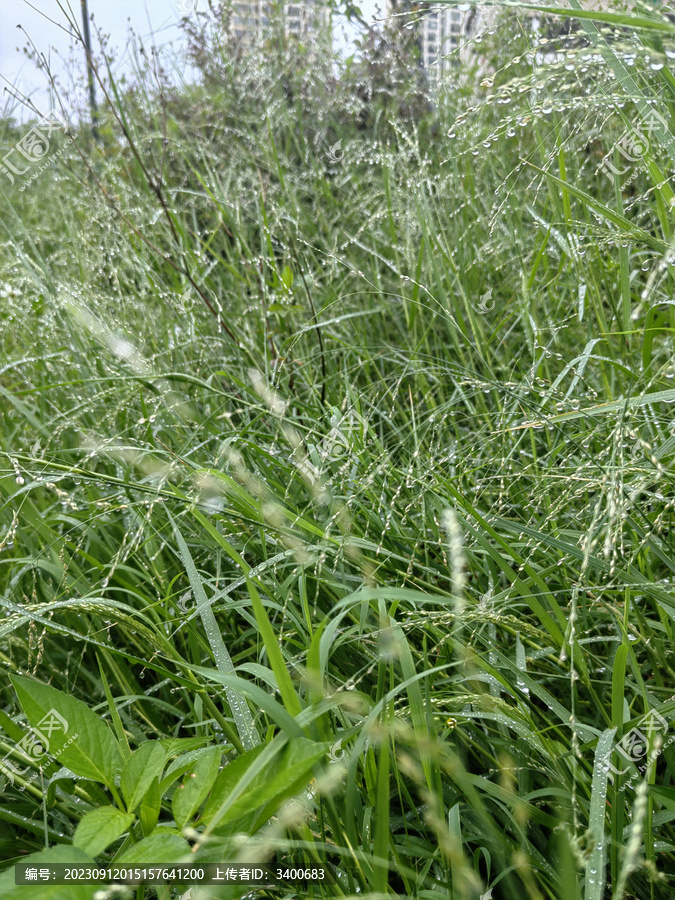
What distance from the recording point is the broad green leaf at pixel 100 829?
555 millimetres

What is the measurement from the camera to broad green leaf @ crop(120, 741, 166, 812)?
606mm

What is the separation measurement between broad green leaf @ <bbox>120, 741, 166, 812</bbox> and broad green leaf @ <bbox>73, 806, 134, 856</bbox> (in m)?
0.01

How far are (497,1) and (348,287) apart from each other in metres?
1.39

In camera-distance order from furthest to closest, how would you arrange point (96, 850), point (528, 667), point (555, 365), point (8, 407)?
1. point (8, 407)
2. point (555, 365)
3. point (528, 667)
4. point (96, 850)

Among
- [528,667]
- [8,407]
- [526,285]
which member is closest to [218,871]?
[528,667]

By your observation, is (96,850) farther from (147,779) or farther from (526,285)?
(526,285)

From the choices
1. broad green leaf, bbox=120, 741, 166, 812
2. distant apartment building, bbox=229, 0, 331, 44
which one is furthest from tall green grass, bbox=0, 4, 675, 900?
distant apartment building, bbox=229, 0, 331, 44

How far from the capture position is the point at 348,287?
2057mm

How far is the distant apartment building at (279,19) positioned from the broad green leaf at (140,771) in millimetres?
2829

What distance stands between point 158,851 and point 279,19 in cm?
322
